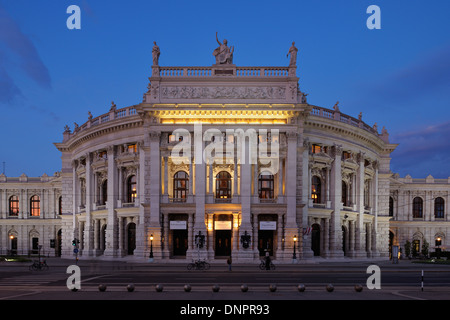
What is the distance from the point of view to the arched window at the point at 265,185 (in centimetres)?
4962

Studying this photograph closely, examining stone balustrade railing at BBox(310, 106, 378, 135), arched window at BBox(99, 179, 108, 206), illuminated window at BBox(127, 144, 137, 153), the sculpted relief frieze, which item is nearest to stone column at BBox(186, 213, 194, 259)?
Answer: illuminated window at BBox(127, 144, 137, 153)

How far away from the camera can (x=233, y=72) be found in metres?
48.7

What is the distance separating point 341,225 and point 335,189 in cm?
478

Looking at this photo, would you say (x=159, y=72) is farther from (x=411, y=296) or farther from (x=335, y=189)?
(x=411, y=296)

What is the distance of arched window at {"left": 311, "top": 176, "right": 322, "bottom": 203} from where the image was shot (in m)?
53.4

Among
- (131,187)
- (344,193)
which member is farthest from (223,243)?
(344,193)

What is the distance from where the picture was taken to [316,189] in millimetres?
53875

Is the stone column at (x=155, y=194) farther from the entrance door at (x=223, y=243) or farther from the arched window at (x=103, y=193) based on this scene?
the arched window at (x=103, y=193)

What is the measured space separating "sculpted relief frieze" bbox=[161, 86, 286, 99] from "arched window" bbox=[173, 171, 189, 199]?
29.6 feet

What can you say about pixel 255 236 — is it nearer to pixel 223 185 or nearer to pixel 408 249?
pixel 223 185

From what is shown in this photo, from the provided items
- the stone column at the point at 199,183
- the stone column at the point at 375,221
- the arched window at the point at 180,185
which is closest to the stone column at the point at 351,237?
the stone column at the point at 375,221

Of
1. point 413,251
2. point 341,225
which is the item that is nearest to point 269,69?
point 341,225

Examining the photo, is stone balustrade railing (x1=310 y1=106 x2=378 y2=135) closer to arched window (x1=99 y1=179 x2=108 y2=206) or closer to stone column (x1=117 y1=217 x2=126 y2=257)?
stone column (x1=117 y1=217 x2=126 y2=257)

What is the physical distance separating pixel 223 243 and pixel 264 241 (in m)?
4.61
